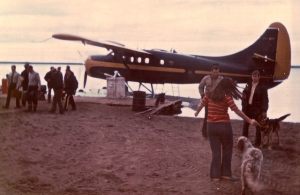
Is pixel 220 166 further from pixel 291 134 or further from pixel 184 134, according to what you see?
pixel 291 134

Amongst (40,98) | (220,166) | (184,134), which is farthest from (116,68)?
(220,166)

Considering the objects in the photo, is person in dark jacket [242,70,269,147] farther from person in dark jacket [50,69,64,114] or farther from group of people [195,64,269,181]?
person in dark jacket [50,69,64,114]

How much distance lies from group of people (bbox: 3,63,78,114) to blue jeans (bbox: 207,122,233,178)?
939 cm

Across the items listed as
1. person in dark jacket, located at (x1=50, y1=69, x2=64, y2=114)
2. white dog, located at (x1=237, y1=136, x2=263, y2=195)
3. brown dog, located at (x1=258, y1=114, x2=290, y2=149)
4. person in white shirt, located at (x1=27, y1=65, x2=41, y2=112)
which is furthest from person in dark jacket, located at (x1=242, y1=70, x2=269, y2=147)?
person in white shirt, located at (x1=27, y1=65, x2=41, y2=112)

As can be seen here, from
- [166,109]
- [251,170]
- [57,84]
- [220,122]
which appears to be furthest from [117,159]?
[166,109]

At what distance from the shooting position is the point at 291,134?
13039 millimetres

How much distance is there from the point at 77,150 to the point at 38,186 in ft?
9.13

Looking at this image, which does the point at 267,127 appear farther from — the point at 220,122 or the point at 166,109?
the point at 166,109

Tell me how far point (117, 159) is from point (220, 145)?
2.35 meters

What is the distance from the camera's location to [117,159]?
30.3 feet

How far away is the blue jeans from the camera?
7.50m

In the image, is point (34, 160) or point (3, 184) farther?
point (34, 160)

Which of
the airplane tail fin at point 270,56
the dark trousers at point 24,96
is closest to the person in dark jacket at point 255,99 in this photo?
the dark trousers at point 24,96

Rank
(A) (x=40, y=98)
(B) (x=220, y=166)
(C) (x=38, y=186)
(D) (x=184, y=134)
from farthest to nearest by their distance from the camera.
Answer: (A) (x=40, y=98) < (D) (x=184, y=134) < (B) (x=220, y=166) < (C) (x=38, y=186)
